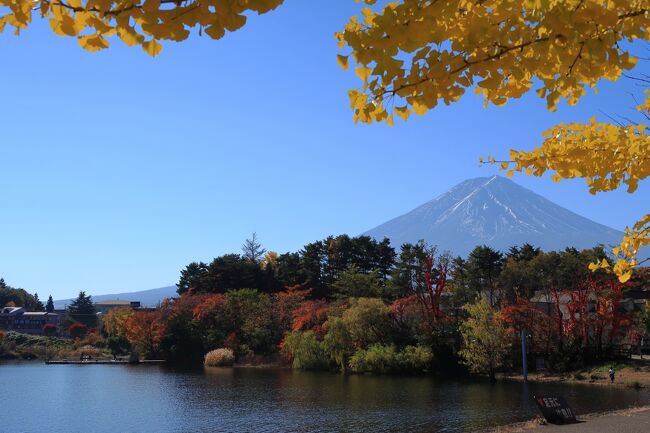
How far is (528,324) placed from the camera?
2583 cm

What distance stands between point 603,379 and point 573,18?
A: 80.0ft

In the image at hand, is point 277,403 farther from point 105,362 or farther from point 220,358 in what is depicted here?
point 105,362

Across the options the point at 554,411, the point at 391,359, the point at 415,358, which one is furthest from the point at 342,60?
the point at 391,359

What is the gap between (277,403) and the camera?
59.8ft

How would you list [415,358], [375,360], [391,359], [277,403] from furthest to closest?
1. [375,360]
2. [391,359]
3. [415,358]
4. [277,403]

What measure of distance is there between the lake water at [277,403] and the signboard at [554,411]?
4.79 ft

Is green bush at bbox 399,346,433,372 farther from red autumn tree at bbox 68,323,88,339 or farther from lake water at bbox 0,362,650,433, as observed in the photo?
red autumn tree at bbox 68,323,88,339

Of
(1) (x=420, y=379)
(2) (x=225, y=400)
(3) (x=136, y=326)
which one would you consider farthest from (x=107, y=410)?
(3) (x=136, y=326)


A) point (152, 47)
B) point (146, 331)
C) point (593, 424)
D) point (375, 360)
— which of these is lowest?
point (593, 424)

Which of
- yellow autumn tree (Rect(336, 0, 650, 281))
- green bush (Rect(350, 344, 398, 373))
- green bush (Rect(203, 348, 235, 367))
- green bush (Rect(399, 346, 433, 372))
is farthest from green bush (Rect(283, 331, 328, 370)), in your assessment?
yellow autumn tree (Rect(336, 0, 650, 281))

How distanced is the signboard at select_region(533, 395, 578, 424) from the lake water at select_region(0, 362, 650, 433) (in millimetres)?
1459

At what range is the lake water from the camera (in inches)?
589

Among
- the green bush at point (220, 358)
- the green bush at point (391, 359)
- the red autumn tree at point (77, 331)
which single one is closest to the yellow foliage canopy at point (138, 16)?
the green bush at point (391, 359)

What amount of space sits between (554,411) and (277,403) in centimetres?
871
